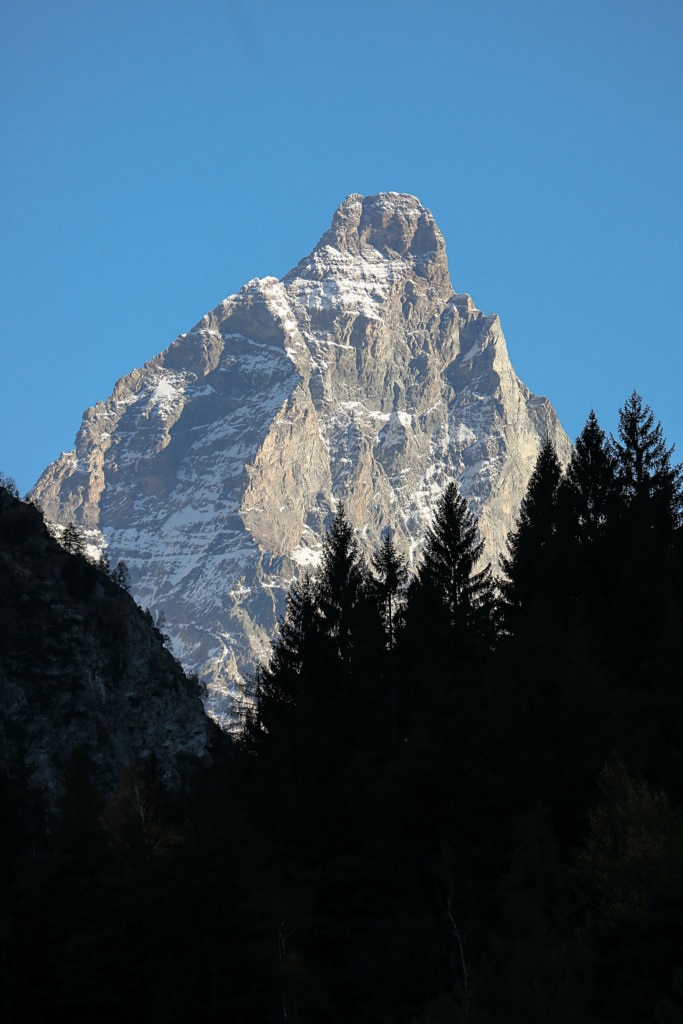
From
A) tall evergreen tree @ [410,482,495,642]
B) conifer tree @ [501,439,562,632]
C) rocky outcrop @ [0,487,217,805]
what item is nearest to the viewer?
tall evergreen tree @ [410,482,495,642]

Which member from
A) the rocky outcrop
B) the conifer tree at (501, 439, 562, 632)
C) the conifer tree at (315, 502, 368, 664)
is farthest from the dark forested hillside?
the rocky outcrop

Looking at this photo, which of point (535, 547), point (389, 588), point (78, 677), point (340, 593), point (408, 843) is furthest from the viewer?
point (78, 677)

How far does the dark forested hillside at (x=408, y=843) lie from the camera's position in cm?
3928

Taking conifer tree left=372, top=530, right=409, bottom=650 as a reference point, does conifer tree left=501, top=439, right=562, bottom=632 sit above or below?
above

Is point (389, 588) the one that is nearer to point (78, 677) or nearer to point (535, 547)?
point (535, 547)

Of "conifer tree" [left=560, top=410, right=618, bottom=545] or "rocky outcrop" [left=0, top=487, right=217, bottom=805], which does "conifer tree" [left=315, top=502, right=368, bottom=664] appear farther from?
"rocky outcrop" [left=0, top=487, right=217, bottom=805]

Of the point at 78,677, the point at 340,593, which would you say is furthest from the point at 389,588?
the point at 78,677

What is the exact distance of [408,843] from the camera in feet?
167

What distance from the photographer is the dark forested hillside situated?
3928 centimetres

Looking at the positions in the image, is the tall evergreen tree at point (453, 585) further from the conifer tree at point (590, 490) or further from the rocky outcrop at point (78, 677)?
the rocky outcrop at point (78, 677)


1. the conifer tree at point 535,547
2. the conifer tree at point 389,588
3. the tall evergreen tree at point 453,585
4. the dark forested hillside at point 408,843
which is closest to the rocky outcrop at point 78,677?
the conifer tree at point 535,547

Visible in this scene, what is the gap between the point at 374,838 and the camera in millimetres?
51719

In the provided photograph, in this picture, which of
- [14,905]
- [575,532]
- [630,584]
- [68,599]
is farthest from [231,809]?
[68,599]

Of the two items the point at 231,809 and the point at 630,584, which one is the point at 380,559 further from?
the point at 231,809
